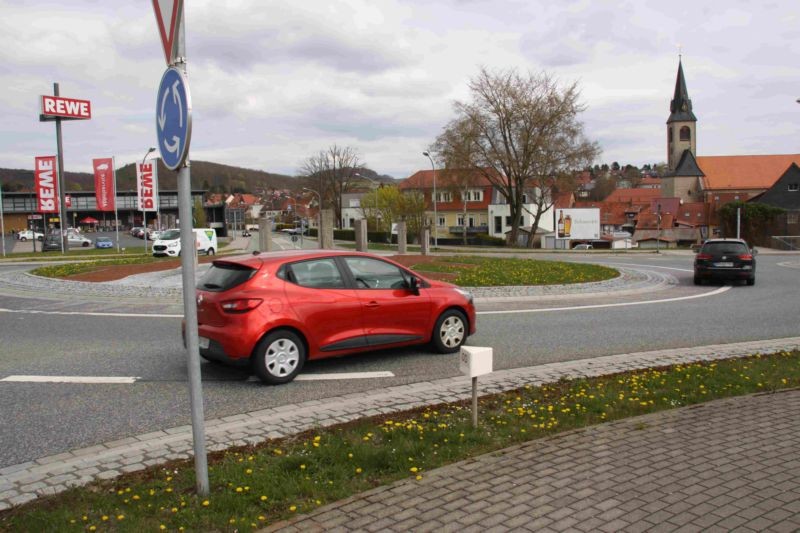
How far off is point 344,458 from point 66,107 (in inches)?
1889

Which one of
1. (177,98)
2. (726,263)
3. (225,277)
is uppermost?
(177,98)

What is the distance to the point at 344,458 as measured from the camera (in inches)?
182

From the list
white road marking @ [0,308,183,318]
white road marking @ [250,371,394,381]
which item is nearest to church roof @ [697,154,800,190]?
white road marking @ [0,308,183,318]

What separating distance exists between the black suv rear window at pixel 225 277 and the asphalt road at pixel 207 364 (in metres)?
1.09

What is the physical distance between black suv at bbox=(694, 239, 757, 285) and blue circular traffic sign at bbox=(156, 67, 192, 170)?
1965cm

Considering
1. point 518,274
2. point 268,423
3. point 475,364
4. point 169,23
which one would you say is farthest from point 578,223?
point 169,23

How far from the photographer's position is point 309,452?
189 inches

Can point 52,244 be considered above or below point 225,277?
below

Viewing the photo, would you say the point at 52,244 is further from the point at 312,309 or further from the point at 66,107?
the point at 312,309

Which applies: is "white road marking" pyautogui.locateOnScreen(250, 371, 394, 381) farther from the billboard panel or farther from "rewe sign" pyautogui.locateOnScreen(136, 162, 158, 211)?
the billboard panel

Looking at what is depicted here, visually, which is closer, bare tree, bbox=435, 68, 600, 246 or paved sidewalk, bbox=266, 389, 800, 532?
paved sidewalk, bbox=266, 389, 800, 532

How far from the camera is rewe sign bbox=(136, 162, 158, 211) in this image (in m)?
38.9

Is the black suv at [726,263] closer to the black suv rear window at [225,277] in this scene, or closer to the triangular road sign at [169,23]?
the black suv rear window at [225,277]

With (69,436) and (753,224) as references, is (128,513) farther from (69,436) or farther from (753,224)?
(753,224)
